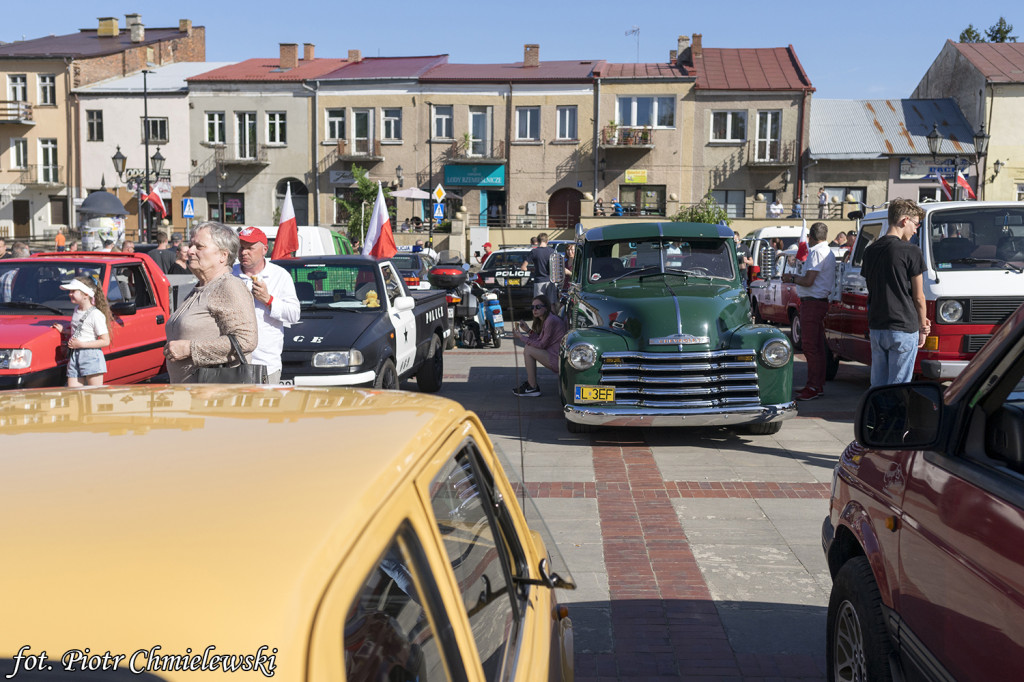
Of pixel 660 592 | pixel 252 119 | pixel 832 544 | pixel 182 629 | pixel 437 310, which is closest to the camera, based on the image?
pixel 182 629

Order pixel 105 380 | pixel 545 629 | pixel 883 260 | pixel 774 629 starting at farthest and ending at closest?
1. pixel 105 380
2. pixel 883 260
3. pixel 774 629
4. pixel 545 629

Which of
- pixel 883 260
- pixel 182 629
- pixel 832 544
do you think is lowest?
pixel 832 544

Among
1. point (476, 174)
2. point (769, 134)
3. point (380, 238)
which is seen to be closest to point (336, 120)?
point (476, 174)

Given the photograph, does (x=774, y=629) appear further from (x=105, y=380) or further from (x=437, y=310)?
(x=437, y=310)

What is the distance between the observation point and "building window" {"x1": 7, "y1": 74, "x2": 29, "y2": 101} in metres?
50.4

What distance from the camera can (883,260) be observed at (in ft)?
25.4

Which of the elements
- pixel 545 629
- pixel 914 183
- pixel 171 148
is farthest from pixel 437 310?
pixel 171 148

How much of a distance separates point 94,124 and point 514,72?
21749 millimetres

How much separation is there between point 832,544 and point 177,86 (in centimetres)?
5107

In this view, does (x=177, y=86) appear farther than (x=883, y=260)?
Yes

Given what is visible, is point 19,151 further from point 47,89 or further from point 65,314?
point 65,314

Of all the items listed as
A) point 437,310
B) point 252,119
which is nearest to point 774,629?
point 437,310

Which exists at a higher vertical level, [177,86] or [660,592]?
[177,86]

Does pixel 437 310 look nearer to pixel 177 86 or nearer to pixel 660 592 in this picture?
pixel 660 592
